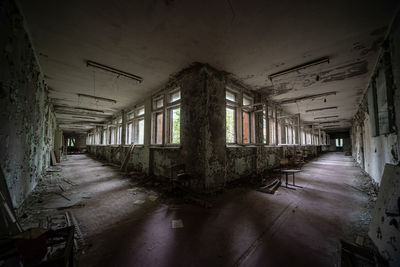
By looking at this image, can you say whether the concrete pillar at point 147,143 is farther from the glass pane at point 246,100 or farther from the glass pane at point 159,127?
the glass pane at point 246,100

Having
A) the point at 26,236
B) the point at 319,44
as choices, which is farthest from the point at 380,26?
the point at 26,236

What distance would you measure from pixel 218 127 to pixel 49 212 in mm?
3995

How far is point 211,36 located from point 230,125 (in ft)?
9.38

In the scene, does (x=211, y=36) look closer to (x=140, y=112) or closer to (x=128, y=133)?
(x=140, y=112)

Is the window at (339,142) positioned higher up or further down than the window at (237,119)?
further down

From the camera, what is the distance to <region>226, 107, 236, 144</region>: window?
4.83m

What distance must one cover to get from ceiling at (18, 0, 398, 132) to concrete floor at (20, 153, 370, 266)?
11.0 ft

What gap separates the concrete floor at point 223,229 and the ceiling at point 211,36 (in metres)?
3.34

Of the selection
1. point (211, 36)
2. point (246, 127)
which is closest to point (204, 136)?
point (211, 36)

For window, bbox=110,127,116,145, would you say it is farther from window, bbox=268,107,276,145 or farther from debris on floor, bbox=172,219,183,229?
window, bbox=268,107,276,145

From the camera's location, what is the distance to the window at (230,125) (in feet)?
15.9

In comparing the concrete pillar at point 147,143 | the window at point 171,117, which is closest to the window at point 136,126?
the concrete pillar at point 147,143

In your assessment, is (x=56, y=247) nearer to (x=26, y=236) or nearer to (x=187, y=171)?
(x=26, y=236)

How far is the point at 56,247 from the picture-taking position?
1.75 meters
